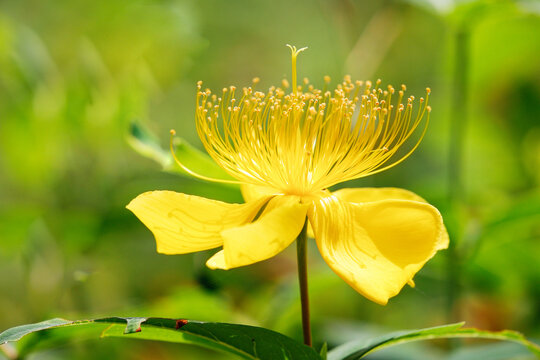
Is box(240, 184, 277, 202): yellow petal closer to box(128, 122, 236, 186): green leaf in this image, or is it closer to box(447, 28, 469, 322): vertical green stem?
box(128, 122, 236, 186): green leaf

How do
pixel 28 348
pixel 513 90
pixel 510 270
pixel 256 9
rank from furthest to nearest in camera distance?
pixel 256 9
pixel 513 90
pixel 510 270
pixel 28 348

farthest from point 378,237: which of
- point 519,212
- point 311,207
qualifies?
point 519,212

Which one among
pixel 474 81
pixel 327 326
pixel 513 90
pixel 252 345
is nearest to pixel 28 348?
pixel 252 345

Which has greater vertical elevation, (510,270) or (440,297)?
(510,270)

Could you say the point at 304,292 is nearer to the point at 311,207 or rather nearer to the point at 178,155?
the point at 311,207

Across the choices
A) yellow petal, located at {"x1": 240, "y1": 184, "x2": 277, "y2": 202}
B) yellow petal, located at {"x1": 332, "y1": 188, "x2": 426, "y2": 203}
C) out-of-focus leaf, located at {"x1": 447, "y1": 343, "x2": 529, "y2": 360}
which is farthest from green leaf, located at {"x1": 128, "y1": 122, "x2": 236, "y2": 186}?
out-of-focus leaf, located at {"x1": 447, "y1": 343, "x2": 529, "y2": 360}

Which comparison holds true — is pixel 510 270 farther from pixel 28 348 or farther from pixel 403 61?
pixel 403 61

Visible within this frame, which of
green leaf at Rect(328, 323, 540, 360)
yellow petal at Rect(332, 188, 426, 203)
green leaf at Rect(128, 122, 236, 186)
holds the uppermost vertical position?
green leaf at Rect(128, 122, 236, 186)
